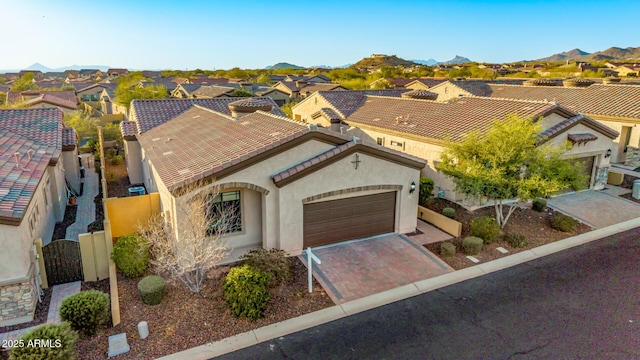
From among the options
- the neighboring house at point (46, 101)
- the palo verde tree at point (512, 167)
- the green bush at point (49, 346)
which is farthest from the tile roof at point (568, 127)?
the neighboring house at point (46, 101)

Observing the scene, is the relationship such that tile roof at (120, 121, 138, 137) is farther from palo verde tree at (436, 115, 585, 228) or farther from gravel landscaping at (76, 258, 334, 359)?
palo verde tree at (436, 115, 585, 228)

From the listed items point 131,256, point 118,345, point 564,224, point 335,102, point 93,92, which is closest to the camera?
point 118,345

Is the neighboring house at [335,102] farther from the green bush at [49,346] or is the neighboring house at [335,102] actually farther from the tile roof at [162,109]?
the green bush at [49,346]

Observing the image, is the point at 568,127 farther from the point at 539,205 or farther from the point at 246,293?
the point at 246,293

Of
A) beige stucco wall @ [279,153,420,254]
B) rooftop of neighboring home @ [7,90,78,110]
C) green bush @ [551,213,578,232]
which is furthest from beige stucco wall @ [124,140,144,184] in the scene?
rooftop of neighboring home @ [7,90,78,110]

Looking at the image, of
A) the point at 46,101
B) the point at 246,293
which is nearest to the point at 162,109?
the point at 246,293

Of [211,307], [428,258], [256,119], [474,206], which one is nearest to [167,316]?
[211,307]
